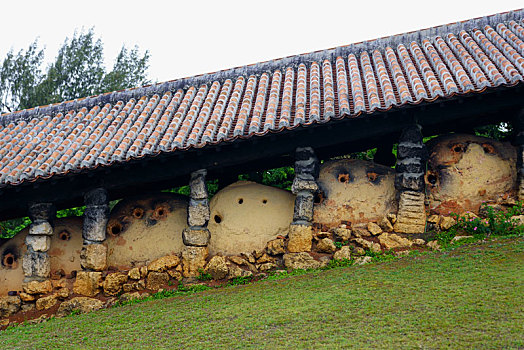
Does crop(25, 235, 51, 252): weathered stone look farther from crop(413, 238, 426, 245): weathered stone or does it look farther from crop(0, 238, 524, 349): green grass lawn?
crop(413, 238, 426, 245): weathered stone

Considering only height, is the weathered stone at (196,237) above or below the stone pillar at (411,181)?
below

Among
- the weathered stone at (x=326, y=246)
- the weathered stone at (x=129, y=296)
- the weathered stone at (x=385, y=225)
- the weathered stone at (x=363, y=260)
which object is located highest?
the weathered stone at (x=385, y=225)

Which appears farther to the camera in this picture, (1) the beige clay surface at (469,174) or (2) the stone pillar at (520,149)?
(1) the beige clay surface at (469,174)

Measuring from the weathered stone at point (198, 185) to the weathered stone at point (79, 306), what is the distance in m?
2.54

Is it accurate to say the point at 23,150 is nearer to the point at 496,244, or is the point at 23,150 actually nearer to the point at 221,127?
the point at 221,127

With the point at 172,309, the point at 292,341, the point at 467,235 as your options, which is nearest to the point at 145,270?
the point at 172,309

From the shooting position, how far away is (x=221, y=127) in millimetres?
11844

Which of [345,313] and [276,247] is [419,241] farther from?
[345,313]

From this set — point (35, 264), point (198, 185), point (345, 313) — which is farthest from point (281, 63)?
point (345, 313)

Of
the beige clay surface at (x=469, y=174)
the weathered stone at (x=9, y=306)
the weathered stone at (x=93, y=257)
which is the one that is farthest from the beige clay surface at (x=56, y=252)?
the beige clay surface at (x=469, y=174)

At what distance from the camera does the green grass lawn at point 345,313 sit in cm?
752

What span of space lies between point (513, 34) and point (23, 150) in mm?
10358

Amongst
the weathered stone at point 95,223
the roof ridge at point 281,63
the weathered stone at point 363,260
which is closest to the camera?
the weathered stone at point 363,260

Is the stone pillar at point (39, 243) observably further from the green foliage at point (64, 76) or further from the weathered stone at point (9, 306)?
the green foliage at point (64, 76)
